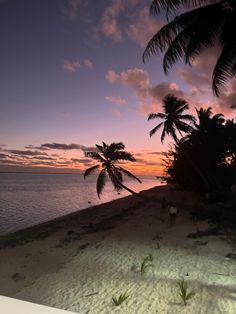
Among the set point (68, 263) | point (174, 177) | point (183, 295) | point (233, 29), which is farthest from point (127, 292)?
point (174, 177)

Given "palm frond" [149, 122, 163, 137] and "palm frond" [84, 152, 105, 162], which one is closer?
"palm frond" [84, 152, 105, 162]

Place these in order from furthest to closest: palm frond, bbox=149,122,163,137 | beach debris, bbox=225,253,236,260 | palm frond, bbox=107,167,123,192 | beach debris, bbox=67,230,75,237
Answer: palm frond, bbox=149,122,163,137 < palm frond, bbox=107,167,123,192 < beach debris, bbox=67,230,75,237 < beach debris, bbox=225,253,236,260

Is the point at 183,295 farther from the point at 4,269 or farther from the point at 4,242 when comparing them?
the point at 4,242

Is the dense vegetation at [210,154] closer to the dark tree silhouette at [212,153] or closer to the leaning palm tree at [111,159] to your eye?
the dark tree silhouette at [212,153]

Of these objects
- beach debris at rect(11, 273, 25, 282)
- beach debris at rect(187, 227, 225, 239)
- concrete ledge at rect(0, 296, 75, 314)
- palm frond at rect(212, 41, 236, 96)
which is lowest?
beach debris at rect(11, 273, 25, 282)

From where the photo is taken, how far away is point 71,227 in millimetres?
25891

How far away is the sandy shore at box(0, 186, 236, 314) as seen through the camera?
31.5ft

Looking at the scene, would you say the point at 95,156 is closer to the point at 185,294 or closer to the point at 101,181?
the point at 101,181

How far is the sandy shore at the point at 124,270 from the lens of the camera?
9590 mm

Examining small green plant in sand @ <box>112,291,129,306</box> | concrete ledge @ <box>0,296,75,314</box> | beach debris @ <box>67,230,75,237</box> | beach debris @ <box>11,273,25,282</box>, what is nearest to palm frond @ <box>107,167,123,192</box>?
beach debris @ <box>67,230,75,237</box>

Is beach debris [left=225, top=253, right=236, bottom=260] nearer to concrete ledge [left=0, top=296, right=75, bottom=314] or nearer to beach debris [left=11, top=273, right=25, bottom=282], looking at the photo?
beach debris [left=11, top=273, right=25, bottom=282]

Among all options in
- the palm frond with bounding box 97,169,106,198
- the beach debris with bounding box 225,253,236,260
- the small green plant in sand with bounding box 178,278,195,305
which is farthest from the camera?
the palm frond with bounding box 97,169,106,198

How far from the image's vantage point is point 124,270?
12625mm

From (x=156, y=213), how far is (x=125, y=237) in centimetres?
777
